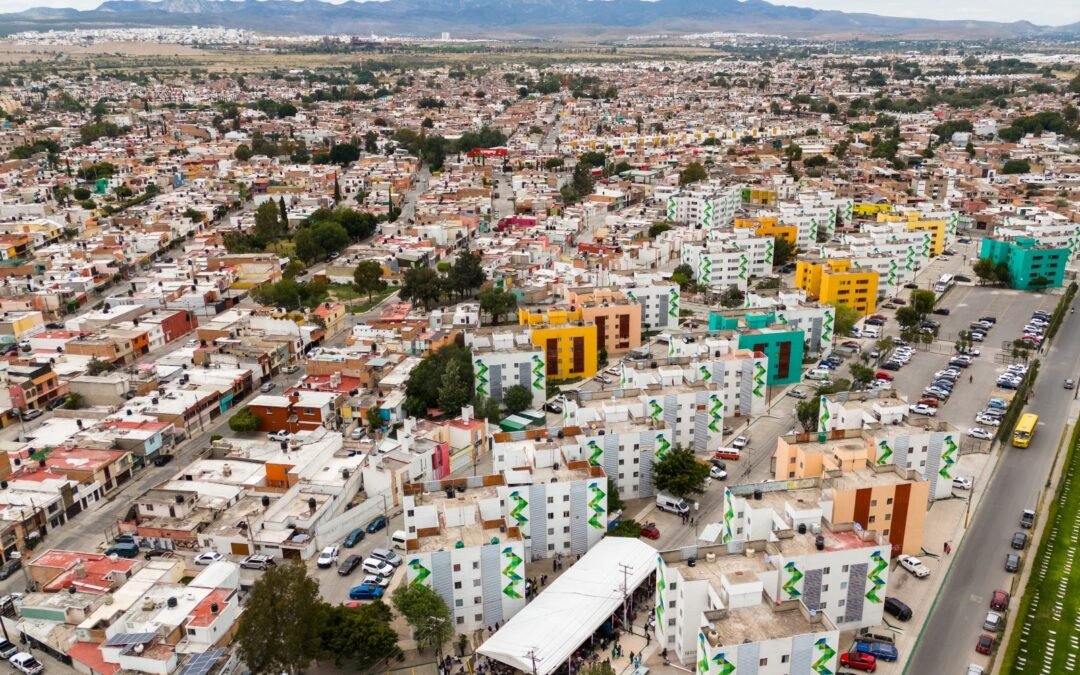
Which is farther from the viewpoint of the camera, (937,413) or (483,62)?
(483,62)

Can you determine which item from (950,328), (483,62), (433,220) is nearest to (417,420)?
(950,328)

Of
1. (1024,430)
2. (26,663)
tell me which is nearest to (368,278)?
(26,663)

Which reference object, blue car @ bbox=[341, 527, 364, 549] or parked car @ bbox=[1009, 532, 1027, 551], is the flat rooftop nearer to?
parked car @ bbox=[1009, 532, 1027, 551]

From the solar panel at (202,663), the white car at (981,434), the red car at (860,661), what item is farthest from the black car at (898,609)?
the solar panel at (202,663)

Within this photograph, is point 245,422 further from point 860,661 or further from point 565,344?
point 860,661

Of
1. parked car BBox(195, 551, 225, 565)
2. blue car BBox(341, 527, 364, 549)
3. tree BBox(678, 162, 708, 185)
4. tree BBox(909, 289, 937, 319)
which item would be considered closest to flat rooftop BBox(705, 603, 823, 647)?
blue car BBox(341, 527, 364, 549)

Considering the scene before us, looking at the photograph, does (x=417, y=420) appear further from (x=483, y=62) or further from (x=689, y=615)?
(x=483, y=62)
